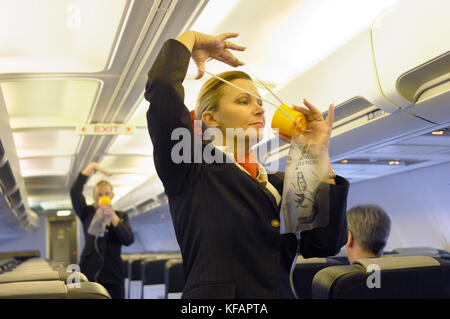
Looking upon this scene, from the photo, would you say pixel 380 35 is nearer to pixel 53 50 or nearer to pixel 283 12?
pixel 283 12

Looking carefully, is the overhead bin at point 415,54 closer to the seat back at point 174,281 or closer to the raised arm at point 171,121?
the raised arm at point 171,121

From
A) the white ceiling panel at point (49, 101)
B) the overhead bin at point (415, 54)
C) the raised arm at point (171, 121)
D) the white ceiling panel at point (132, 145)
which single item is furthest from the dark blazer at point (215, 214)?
the white ceiling panel at point (132, 145)

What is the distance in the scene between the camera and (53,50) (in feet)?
13.8

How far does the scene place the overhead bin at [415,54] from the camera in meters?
2.09

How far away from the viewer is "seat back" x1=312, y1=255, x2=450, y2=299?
1.83 metres

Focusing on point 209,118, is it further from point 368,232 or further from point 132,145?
point 132,145

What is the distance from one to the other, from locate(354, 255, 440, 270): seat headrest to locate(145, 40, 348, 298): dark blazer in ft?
1.59

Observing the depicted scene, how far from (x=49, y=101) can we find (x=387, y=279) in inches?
206

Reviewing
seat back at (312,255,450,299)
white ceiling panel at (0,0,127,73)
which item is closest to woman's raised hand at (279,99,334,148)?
seat back at (312,255,450,299)

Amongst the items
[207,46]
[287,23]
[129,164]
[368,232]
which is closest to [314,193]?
[207,46]

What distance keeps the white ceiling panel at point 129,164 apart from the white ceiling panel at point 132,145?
48 cm

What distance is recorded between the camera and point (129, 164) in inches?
398

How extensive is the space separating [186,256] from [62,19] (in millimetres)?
2830
